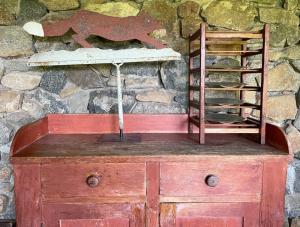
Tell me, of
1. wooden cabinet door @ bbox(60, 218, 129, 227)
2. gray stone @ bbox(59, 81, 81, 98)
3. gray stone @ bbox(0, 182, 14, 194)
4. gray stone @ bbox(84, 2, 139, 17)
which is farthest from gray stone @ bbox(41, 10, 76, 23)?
wooden cabinet door @ bbox(60, 218, 129, 227)

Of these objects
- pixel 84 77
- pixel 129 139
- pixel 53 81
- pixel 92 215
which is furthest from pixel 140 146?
pixel 53 81

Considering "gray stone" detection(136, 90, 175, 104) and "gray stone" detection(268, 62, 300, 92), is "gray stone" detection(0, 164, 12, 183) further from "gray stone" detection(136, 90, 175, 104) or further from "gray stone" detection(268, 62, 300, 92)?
"gray stone" detection(268, 62, 300, 92)

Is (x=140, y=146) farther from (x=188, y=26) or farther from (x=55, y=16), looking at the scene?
(x=55, y=16)

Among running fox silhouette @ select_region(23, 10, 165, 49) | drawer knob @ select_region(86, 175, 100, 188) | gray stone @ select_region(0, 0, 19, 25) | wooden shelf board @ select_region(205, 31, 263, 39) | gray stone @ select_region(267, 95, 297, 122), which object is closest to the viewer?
drawer knob @ select_region(86, 175, 100, 188)

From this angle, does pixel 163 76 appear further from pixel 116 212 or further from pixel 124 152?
pixel 116 212

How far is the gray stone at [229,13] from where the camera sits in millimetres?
1602

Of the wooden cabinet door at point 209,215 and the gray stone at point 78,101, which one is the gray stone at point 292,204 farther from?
the gray stone at point 78,101

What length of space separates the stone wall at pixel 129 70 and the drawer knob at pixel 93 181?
57 centimetres

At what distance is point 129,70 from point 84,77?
0.27 meters

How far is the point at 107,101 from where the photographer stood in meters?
1.65

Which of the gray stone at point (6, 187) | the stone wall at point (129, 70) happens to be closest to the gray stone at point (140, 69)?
the stone wall at point (129, 70)

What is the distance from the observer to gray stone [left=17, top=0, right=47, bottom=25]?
1.58 meters

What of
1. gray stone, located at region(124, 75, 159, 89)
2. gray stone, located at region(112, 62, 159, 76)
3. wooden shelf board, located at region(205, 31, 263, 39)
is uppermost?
wooden shelf board, located at region(205, 31, 263, 39)

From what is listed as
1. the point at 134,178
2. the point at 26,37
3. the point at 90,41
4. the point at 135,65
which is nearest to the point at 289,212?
the point at 134,178
